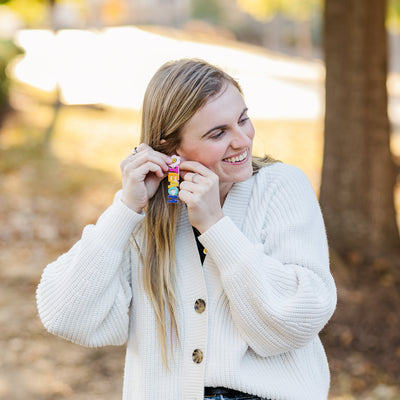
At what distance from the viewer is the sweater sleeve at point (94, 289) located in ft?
5.93

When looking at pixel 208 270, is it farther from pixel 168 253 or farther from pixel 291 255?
pixel 291 255

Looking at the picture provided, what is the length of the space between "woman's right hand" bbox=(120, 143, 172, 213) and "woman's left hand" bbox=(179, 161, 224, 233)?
0.38 feet

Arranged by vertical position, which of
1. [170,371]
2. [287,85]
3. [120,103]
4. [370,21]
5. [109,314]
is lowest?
[170,371]

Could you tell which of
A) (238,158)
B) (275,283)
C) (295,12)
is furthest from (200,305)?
(295,12)

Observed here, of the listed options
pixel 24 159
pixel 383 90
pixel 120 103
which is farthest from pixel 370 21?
pixel 120 103

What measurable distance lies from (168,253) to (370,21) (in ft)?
11.6

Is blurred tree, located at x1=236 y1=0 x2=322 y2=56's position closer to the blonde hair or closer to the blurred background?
the blurred background

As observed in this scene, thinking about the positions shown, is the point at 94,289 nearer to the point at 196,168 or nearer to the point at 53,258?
the point at 196,168

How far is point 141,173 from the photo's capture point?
6.04ft

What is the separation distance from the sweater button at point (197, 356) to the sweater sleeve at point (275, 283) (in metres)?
0.14

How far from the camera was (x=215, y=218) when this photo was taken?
1744mm

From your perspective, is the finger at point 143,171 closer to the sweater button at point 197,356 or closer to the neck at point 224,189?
the neck at point 224,189

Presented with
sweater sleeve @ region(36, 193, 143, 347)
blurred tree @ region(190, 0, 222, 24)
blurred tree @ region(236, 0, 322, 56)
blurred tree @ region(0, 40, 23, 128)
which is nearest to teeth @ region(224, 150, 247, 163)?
sweater sleeve @ region(36, 193, 143, 347)

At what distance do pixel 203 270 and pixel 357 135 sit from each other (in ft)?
10.7
